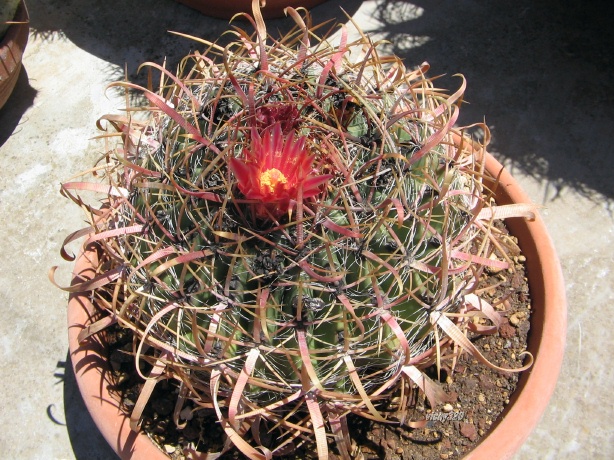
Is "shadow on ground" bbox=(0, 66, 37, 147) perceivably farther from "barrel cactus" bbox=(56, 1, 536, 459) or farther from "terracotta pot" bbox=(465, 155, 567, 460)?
"terracotta pot" bbox=(465, 155, 567, 460)

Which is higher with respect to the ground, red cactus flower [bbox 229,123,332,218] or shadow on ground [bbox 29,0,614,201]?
red cactus flower [bbox 229,123,332,218]

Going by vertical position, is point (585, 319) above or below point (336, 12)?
below

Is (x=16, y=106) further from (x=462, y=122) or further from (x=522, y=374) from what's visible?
(x=522, y=374)

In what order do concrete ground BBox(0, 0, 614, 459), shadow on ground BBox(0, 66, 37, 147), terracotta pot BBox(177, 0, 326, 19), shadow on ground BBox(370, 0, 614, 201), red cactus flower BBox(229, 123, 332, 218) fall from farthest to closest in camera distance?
terracotta pot BBox(177, 0, 326, 19), shadow on ground BBox(0, 66, 37, 147), shadow on ground BBox(370, 0, 614, 201), concrete ground BBox(0, 0, 614, 459), red cactus flower BBox(229, 123, 332, 218)

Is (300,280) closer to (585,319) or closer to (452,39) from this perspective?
(585,319)

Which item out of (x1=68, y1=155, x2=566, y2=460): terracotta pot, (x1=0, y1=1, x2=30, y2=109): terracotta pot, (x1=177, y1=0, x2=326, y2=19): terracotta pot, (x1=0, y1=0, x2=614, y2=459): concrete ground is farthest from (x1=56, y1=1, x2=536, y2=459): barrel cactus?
(x1=177, y1=0, x2=326, y2=19): terracotta pot

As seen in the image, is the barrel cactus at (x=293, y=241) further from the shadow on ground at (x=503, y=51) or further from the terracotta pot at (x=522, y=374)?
the shadow on ground at (x=503, y=51)

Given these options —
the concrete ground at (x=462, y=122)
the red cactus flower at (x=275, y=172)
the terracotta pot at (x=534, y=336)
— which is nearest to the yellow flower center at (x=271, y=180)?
the red cactus flower at (x=275, y=172)

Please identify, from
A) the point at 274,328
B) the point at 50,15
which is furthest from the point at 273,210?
the point at 50,15
